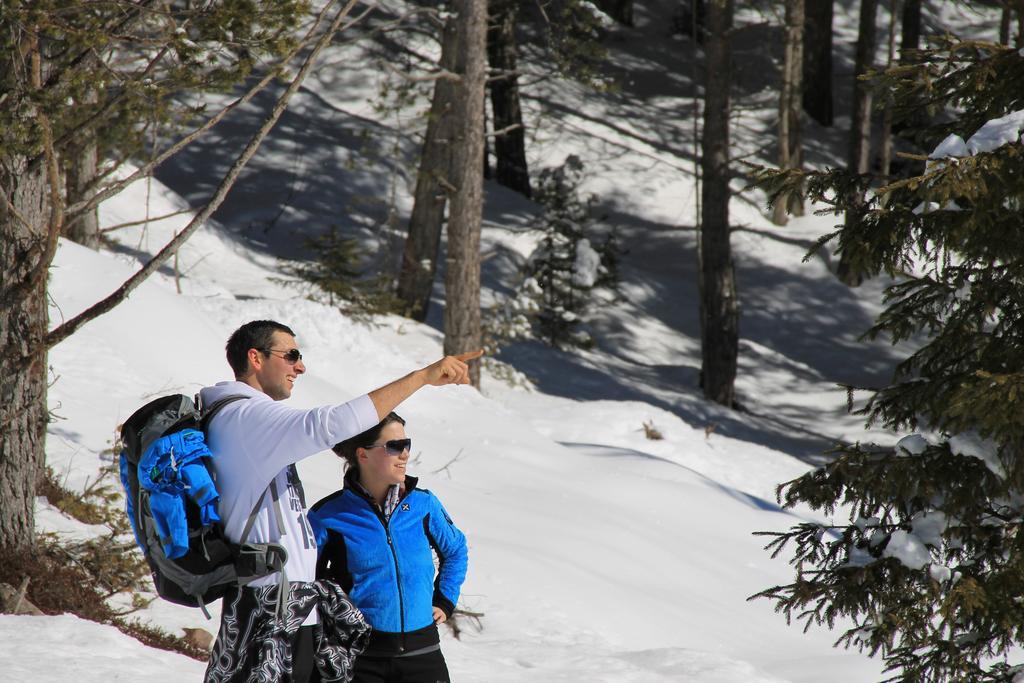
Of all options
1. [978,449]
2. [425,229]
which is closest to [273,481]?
[978,449]

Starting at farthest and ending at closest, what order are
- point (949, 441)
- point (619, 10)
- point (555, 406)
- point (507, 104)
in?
point (619, 10) < point (507, 104) < point (555, 406) < point (949, 441)

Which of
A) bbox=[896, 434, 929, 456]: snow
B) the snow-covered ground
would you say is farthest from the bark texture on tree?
bbox=[896, 434, 929, 456]: snow

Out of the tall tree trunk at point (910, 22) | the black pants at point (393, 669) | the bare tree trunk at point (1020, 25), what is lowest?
the black pants at point (393, 669)

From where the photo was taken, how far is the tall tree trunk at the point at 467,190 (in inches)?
477

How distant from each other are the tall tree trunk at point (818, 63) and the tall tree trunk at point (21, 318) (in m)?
21.4

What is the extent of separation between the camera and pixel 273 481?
9.93 ft

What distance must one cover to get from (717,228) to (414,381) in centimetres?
1360

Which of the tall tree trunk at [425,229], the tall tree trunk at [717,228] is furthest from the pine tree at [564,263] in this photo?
the tall tree trunk at [425,229]

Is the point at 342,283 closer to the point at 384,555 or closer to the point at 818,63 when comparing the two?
the point at 384,555

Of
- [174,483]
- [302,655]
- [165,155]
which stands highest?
[165,155]

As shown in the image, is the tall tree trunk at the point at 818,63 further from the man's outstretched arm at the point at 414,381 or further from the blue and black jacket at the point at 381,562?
the man's outstretched arm at the point at 414,381

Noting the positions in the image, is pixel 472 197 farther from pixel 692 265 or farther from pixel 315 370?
pixel 692 265

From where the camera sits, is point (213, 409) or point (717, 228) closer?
point (213, 409)

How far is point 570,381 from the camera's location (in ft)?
54.1
